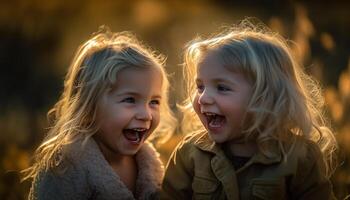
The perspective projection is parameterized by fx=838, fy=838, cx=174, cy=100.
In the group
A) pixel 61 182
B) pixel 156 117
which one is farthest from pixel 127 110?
pixel 61 182

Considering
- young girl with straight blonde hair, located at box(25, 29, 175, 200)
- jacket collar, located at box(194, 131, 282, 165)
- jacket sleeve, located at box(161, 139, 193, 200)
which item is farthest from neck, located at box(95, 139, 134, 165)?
jacket collar, located at box(194, 131, 282, 165)

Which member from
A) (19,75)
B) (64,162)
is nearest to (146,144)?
(64,162)

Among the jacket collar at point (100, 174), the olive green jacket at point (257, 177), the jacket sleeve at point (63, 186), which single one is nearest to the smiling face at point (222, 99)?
the olive green jacket at point (257, 177)

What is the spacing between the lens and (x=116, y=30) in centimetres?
852

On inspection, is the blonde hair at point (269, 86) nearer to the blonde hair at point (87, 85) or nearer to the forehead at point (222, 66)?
the forehead at point (222, 66)

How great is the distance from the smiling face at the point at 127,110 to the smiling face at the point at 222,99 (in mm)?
248

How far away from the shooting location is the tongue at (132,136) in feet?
11.1

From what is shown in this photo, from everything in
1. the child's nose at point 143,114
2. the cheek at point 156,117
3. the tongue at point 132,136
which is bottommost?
the tongue at point 132,136

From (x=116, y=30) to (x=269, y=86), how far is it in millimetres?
5447

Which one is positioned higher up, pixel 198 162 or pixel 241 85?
pixel 241 85

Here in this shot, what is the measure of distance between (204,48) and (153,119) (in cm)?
37

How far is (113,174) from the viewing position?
11.0 feet

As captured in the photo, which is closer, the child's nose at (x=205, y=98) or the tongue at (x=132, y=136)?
the child's nose at (x=205, y=98)

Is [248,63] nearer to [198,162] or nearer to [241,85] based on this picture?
[241,85]
